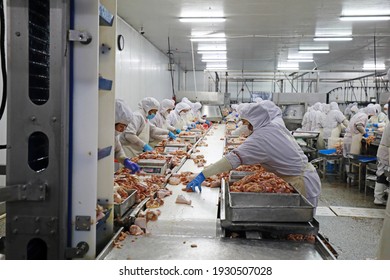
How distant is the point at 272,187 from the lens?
2797mm

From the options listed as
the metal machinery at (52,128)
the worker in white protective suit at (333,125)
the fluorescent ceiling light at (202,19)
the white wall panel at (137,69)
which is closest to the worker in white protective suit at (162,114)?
the white wall panel at (137,69)

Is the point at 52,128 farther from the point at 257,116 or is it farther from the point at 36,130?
the point at 257,116

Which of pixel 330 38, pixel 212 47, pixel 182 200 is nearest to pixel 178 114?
pixel 212 47

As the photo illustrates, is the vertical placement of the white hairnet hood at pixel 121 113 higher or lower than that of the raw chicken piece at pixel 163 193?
higher

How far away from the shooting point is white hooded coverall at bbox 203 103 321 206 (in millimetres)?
3154

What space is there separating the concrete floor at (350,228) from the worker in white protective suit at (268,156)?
1294 mm

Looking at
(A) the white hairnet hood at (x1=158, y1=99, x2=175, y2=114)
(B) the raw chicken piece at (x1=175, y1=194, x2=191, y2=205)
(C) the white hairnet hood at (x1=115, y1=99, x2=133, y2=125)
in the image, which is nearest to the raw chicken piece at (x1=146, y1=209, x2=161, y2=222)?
(B) the raw chicken piece at (x1=175, y1=194, x2=191, y2=205)

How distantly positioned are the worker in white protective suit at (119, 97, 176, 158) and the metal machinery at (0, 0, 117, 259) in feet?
10.5

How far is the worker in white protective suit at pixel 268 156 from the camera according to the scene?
10.3 feet

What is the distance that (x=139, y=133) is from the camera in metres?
6.59

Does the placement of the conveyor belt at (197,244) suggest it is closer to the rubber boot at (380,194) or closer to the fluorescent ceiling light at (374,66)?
the rubber boot at (380,194)

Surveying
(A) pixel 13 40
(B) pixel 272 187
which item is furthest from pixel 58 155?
(B) pixel 272 187
